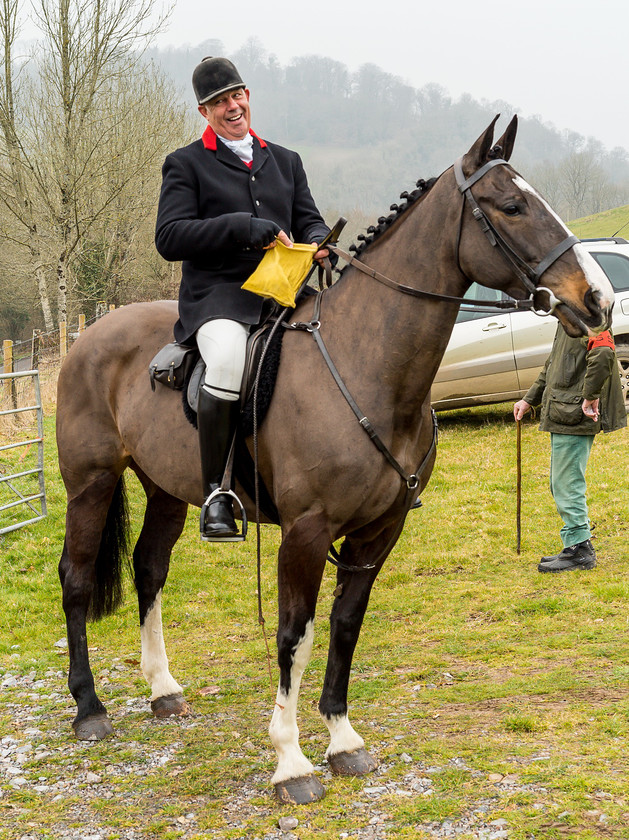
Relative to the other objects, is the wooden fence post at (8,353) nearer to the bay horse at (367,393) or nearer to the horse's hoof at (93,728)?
the horse's hoof at (93,728)

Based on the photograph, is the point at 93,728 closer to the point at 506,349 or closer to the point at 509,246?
the point at 509,246

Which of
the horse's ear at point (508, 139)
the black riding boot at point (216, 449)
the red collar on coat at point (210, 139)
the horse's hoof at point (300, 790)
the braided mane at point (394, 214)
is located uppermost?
the red collar on coat at point (210, 139)

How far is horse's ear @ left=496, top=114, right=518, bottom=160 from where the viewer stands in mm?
3191

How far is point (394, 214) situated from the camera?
356 centimetres

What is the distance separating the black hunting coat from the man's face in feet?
0.20

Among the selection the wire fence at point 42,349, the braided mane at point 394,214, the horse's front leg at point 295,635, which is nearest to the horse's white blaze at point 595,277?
the braided mane at point 394,214

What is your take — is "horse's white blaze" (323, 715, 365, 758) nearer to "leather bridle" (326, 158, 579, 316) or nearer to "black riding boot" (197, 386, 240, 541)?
"black riding boot" (197, 386, 240, 541)

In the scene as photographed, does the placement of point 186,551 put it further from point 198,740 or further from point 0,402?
point 0,402

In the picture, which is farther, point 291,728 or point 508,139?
point 291,728

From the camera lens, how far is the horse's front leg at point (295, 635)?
3.47 m

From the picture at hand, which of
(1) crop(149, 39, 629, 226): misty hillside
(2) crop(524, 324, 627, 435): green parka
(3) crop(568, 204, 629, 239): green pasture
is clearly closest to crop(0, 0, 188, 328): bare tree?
(2) crop(524, 324, 627, 435): green parka

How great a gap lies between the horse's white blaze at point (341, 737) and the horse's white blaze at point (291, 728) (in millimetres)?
214

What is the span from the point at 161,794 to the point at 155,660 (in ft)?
3.78

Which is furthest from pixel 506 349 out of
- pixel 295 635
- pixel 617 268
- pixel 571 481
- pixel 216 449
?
pixel 295 635
